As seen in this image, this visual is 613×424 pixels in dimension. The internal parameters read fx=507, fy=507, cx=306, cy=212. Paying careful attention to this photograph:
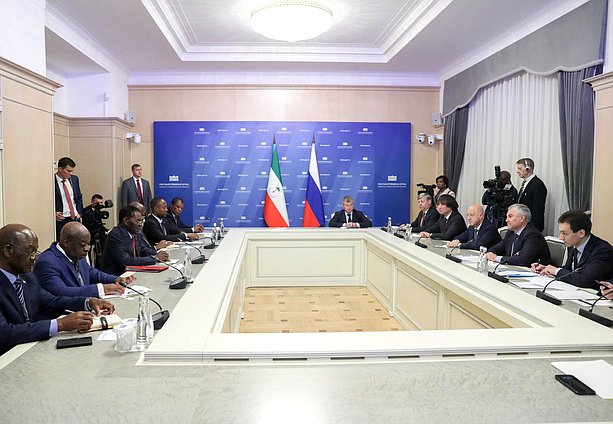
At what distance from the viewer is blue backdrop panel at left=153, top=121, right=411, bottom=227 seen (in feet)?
28.1

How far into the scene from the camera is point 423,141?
8859 mm

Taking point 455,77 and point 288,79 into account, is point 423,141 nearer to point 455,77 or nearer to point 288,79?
point 455,77

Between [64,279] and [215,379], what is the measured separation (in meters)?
1.55

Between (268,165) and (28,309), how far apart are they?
21.3 ft

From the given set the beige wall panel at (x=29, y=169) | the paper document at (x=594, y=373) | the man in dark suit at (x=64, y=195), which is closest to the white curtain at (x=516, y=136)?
the paper document at (x=594, y=373)

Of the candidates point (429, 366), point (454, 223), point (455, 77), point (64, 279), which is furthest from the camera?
point (455, 77)

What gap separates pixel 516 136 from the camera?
6324 millimetres

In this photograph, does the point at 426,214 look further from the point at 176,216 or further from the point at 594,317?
the point at 594,317

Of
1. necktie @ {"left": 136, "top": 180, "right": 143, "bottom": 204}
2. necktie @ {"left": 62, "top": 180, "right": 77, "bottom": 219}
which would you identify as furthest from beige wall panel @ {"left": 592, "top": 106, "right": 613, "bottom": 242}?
necktie @ {"left": 136, "top": 180, "right": 143, "bottom": 204}

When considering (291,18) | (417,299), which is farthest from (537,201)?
(291,18)

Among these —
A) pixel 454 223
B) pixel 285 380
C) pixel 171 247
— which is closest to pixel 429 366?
pixel 285 380

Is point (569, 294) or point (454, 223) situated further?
point (454, 223)

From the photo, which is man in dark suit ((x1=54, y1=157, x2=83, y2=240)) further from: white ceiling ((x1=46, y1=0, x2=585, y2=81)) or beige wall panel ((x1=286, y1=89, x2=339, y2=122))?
beige wall panel ((x1=286, y1=89, x2=339, y2=122))

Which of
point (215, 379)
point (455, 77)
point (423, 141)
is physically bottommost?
point (215, 379)
